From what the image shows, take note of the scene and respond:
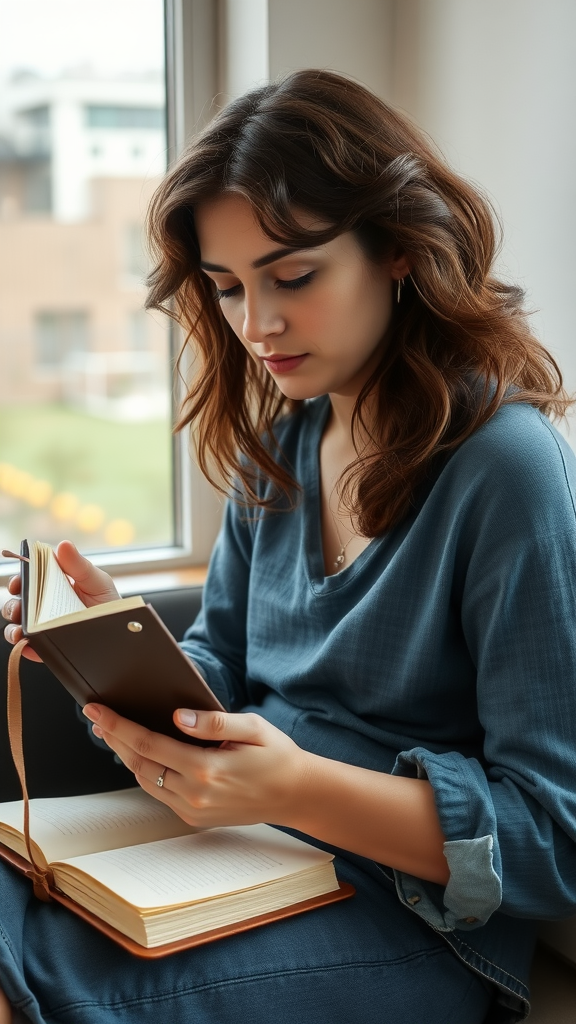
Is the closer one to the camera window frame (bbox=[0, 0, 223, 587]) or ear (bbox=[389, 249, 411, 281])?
ear (bbox=[389, 249, 411, 281])

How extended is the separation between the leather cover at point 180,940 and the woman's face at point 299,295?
0.55 metres

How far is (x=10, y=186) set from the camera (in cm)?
168

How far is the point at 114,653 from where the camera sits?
86 cm

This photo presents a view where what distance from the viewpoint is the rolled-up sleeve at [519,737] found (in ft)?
3.09

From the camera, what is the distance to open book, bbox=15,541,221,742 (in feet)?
2.68

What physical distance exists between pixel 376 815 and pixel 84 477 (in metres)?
1.09

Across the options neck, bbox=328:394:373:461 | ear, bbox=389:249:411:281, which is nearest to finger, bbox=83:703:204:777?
neck, bbox=328:394:373:461

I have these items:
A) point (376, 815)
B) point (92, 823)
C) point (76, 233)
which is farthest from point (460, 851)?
point (76, 233)

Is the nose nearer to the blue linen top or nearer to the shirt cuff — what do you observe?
the blue linen top

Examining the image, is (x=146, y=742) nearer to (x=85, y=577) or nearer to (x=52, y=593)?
(x=52, y=593)

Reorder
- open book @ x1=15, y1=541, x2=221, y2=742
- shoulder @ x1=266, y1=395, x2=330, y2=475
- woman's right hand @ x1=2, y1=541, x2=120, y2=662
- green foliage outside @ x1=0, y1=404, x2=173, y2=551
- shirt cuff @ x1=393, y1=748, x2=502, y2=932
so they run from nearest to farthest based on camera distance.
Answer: open book @ x1=15, y1=541, x2=221, y2=742 < shirt cuff @ x1=393, y1=748, x2=502, y2=932 < woman's right hand @ x1=2, y1=541, x2=120, y2=662 < shoulder @ x1=266, y1=395, x2=330, y2=475 < green foliage outside @ x1=0, y1=404, x2=173, y2=551

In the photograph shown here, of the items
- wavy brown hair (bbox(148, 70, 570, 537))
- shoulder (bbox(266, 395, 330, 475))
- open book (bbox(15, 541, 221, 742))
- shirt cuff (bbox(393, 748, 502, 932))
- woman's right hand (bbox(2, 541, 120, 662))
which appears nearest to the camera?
open book (bbox(15, 541, 221, 742))

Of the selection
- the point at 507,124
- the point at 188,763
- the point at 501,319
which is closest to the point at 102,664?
the point at 188,763

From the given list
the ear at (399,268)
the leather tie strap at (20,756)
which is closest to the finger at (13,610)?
the leather tie strap at (20,756)
